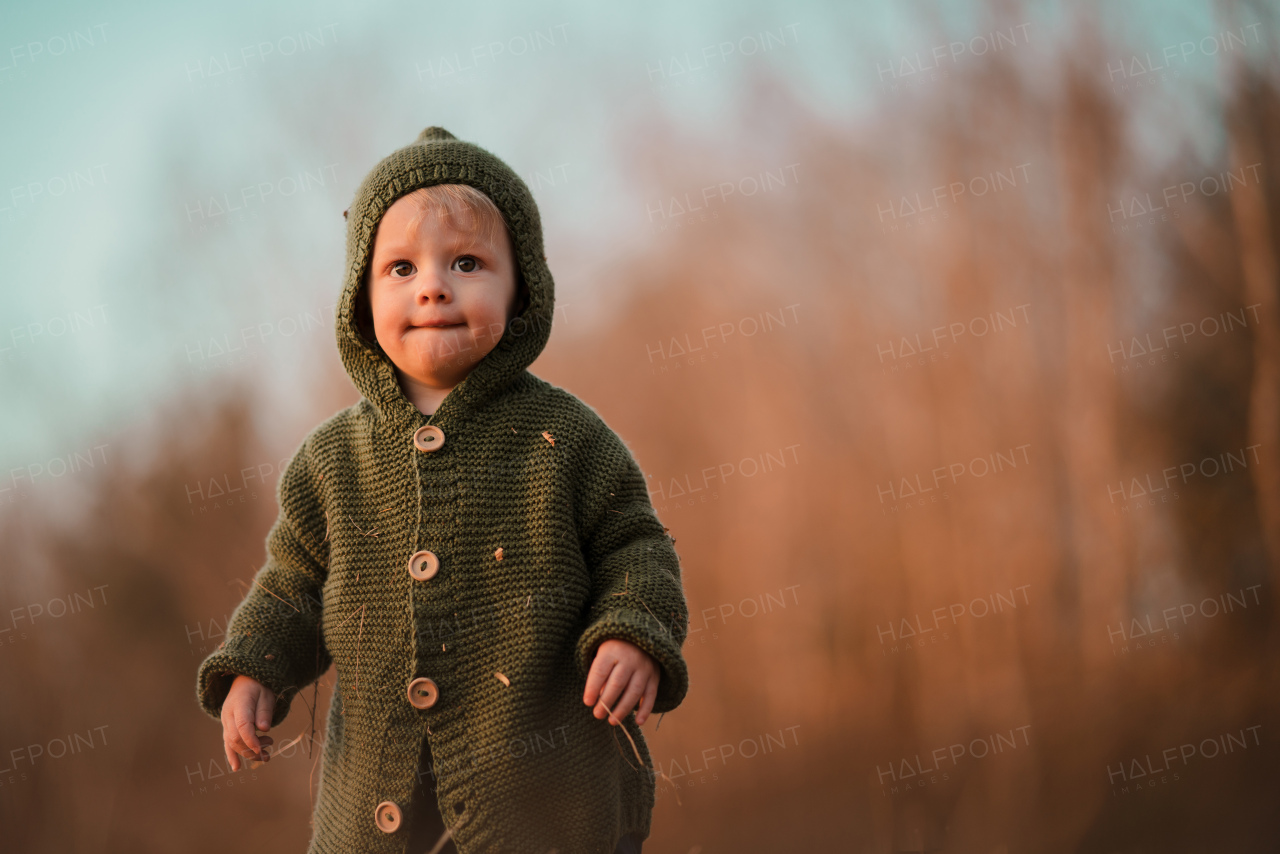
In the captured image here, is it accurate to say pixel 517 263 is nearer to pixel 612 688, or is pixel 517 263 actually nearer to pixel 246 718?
pixel 612 688

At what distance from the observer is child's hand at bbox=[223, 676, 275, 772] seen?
155 cm

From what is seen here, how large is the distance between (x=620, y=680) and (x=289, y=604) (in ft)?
2.22

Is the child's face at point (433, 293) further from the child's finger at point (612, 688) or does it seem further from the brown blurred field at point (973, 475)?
the brown blurred field at point (973, 475)

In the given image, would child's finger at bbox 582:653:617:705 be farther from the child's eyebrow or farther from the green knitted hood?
the child's eyebrow

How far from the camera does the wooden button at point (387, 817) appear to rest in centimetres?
152

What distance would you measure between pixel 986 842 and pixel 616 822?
100 inches

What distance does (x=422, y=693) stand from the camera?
154 cm

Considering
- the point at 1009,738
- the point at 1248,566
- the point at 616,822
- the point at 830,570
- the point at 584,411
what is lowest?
the point at 1009,738

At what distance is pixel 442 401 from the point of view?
167cm

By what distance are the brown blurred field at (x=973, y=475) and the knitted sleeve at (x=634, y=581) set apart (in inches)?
82.0

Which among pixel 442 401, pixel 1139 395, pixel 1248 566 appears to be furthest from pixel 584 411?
pixel 1248 566

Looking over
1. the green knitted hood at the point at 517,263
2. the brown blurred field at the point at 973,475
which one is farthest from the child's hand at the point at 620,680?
the brown blurred field at the point at 973,475

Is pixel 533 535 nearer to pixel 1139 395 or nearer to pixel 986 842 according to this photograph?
pixel 986 842

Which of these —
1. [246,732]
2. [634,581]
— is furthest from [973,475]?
[246,732]
